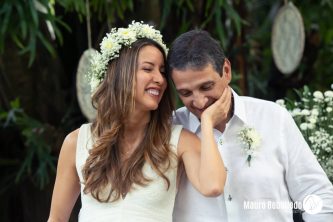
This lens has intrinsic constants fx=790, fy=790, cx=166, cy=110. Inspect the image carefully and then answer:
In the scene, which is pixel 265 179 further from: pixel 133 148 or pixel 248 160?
pixel 133 148

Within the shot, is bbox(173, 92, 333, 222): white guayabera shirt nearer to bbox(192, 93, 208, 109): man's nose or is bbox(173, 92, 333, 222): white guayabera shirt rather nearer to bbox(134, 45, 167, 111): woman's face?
bbox(192, 93, 208, 109): man's nose

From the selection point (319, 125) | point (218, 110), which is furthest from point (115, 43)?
point (319, 125)

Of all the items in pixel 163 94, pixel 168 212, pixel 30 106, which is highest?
pixel 30 106

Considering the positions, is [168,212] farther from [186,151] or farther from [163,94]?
[163,94]

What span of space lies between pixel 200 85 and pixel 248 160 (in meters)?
0.34

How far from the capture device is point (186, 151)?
9.36ft

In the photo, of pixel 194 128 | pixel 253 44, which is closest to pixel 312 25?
pixel 253 44

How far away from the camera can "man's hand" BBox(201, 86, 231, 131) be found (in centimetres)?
276

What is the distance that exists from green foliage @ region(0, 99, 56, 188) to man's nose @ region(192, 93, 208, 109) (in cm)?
282

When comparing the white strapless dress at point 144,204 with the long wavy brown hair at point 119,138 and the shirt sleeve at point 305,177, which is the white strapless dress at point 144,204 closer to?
the long wavy brown hair at point 119,138

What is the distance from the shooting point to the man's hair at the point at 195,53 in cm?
272

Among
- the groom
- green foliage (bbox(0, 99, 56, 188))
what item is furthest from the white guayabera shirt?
green foliage (bbox(0, 99, 56, 188))

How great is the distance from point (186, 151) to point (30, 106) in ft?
10.3

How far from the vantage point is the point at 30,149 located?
562cm
